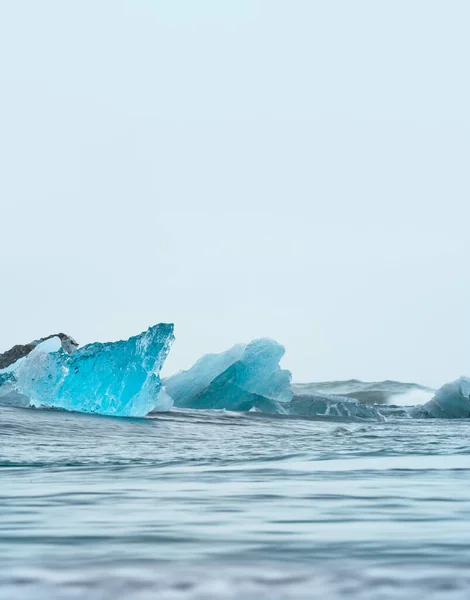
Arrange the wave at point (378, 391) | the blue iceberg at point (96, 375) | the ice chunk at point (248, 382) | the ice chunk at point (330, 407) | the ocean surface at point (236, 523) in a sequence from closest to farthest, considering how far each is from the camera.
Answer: the ocean surface at point (236, 523)
the blue iceberg at point (96, 375)
the ice chunk at point (330, 407)
the ice chunk at point (248, 382)
the wave at point (378, 391)

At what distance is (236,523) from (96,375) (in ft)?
36.5

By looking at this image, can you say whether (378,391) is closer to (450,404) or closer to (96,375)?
(450,404)

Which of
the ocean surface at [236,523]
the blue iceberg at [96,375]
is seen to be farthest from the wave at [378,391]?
the ocean surface at [236,523]

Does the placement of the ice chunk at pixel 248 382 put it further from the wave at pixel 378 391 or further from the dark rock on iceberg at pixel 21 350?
the wave at pixel 378 391

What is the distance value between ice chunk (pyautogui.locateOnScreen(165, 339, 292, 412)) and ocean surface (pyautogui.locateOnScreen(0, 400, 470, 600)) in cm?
1047

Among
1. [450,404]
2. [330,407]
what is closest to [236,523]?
[330,407]

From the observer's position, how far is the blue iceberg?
48.1 feet

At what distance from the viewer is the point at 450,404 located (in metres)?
21.5

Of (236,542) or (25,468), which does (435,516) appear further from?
(25,468)

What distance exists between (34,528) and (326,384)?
131 ft

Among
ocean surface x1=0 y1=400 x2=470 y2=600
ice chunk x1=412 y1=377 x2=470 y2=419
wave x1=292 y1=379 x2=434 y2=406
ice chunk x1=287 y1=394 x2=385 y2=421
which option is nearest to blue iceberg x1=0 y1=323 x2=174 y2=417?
ice chunk x1=287 y1=394 x2=385 y2=421

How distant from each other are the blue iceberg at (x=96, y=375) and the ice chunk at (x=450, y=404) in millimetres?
8173

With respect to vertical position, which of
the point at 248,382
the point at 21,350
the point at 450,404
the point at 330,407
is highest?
the point at 21,350

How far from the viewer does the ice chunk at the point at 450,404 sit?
21000mm
